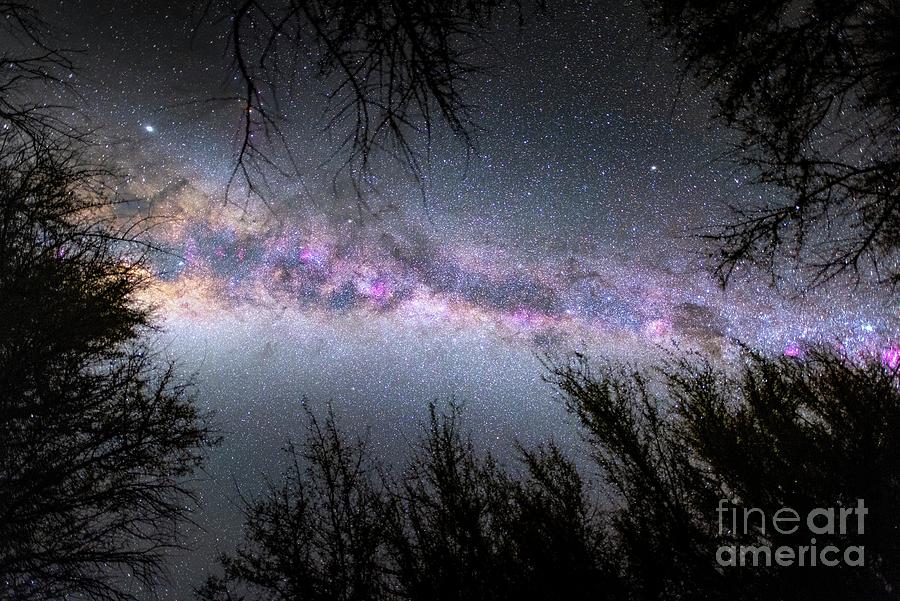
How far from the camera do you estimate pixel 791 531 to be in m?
8.66

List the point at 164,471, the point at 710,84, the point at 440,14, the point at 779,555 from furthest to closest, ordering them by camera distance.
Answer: the point at 779,555 < the point at 164,471 < the point at 710,84 < the point at 440,14

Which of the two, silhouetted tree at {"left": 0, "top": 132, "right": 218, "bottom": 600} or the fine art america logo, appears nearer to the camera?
silhouetted tree at {"left": 0, "top": 132, "right": 218, "bottom": 600}

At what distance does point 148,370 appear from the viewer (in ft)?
17.7

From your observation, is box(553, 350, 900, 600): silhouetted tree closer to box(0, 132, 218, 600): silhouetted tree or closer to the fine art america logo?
the fine art america logo

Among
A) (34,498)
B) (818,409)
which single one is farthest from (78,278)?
(818,409)

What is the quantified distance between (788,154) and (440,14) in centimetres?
283

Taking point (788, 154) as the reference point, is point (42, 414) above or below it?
below

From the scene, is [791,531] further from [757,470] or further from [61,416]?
[61,416]

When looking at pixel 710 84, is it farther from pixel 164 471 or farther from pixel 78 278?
pixel 164 471

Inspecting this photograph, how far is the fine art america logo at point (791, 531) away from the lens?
8219 millimetres

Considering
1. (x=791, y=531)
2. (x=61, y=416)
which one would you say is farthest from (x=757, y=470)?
(x=61, y=416)

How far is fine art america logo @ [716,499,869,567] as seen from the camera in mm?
8219

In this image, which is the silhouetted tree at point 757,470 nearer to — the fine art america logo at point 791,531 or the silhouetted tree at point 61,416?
the fine art america logo at point 791,531

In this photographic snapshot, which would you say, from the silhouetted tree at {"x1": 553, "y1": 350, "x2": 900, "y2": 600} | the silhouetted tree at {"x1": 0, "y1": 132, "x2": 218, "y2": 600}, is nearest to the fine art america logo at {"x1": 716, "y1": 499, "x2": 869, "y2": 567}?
the silhouetted tree at {"x1": 553, "y1": 350, "x2": 900, "y2": 600}
